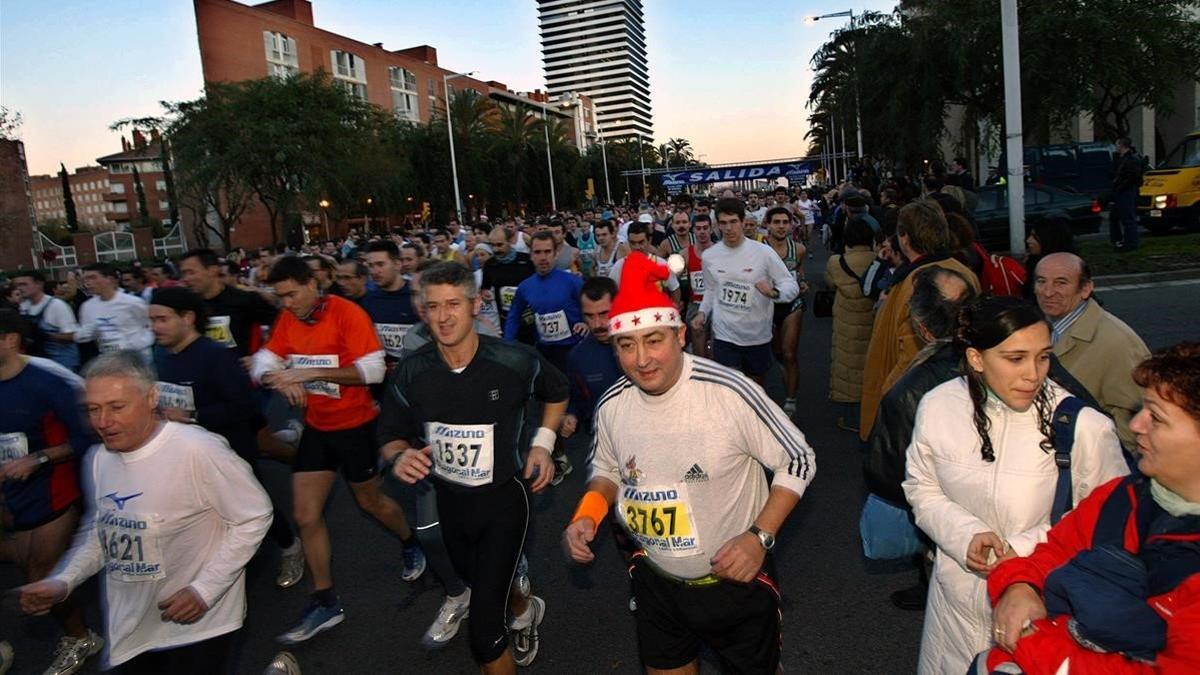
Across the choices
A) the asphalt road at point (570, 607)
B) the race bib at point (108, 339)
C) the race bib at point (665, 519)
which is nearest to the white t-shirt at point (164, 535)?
the asphalt road at point (570, 607)

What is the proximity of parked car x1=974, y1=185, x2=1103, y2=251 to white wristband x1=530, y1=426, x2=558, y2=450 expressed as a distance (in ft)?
57.0

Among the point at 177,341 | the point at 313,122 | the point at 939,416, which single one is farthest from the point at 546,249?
the point at 313,122

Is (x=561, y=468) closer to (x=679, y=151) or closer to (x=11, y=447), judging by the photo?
(x=11, y=447)

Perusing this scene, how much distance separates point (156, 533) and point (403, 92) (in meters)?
92.2

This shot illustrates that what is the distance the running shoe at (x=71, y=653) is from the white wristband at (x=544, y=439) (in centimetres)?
306

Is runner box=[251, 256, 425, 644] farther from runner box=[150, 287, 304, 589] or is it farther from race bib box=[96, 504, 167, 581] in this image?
race bib box=[96, 504, 167, 581]

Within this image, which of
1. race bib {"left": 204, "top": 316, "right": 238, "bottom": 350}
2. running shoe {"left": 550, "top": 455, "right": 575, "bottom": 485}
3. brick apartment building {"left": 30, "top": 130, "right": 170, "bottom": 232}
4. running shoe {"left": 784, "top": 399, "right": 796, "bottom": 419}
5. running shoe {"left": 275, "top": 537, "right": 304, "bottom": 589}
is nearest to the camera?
running shoe {"left": 275, "top": 537, "right": 304, "bottom": 589}

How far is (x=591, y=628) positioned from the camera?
4.67m

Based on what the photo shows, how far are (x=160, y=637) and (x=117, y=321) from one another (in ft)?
21.9

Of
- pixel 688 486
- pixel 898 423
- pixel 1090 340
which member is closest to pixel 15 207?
pixel 688 486

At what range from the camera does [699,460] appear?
9.00 feet

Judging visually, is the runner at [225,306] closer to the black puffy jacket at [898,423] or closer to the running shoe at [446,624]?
the running shoe at [446,624]

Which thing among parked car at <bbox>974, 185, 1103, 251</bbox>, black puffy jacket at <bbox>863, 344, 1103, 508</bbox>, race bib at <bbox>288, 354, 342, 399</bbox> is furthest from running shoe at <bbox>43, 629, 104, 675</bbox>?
parked car at <bbox>974, 185, 1103, 251</bbox>

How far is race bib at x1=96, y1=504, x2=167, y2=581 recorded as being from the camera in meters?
3.04
